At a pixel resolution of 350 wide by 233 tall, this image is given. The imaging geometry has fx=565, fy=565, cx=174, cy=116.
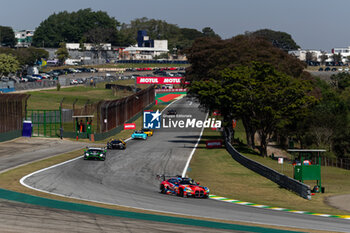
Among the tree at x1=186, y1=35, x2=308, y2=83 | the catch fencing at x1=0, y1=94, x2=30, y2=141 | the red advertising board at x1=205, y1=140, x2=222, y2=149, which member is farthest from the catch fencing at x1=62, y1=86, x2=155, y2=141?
the red advertising board at x1=205, y1=140, x2=222, y2=149

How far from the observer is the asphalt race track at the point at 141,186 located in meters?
23.2

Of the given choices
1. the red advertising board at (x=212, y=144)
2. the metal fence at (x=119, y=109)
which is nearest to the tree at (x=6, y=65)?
the metal fence at (x=119, y=109)

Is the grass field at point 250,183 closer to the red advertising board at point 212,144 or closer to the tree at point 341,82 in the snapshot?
the red advertising board at point 212,144

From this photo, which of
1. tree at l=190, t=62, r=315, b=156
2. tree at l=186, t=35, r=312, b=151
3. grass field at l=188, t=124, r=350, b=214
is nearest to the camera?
grass field at l=188, t=124, r=350, b=214

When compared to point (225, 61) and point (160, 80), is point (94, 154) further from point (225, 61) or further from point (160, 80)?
point (160, 80)

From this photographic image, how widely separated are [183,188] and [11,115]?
32.9 metres

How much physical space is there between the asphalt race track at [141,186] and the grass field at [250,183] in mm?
2190

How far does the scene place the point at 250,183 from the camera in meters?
37.5

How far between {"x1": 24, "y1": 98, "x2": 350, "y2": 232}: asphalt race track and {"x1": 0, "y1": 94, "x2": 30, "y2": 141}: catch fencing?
11.2m

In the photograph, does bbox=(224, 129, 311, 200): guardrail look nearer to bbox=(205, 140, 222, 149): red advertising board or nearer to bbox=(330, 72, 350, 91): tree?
bbox=(205, 140, 222, 149): red advertising board

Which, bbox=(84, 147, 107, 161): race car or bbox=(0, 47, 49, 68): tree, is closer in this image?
bbox=(84, 147, 107, 161): race car

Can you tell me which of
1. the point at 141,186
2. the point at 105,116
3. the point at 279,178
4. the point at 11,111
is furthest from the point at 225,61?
the point at 141,186

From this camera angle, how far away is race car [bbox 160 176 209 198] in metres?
29.2

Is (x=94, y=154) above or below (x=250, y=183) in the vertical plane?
above
